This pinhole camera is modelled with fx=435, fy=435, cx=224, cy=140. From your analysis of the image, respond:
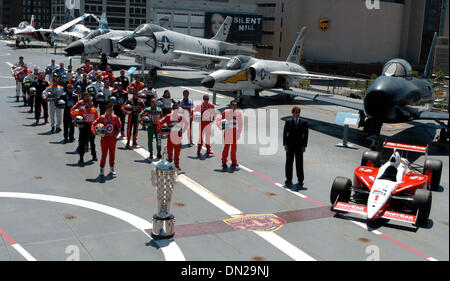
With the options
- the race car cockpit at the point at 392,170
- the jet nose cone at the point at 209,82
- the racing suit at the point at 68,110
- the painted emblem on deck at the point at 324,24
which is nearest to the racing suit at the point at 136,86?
the racing suit at the point at 68,110

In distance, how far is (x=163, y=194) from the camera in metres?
8.77

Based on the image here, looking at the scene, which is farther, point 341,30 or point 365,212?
point 341,30

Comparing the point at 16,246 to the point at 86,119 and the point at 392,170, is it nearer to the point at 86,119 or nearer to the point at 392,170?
the point at 86,119

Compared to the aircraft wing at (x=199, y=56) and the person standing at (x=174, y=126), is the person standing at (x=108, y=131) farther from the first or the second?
the aircraft wing at (x=199, y=56)

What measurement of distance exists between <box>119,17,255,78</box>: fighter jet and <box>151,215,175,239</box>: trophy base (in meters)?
26.5

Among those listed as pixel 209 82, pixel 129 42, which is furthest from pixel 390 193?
pixel 129 42

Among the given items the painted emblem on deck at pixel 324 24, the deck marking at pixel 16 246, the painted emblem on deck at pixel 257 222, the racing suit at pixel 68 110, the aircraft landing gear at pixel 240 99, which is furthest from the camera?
the painted emblem on deck at pixel 324 24

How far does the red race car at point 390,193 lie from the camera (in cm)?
980

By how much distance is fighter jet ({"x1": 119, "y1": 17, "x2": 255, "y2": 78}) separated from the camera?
111ft

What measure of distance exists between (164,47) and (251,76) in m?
10.8

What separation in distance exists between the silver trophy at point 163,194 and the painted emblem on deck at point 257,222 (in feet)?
5.25

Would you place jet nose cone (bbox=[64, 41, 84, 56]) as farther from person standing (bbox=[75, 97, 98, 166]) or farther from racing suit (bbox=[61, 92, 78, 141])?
person standing (bbox=[75, 97, 98, 166])

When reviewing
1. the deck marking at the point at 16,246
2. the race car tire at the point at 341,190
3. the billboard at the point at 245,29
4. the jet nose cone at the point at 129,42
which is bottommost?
the deck marking at the point at 16,246
